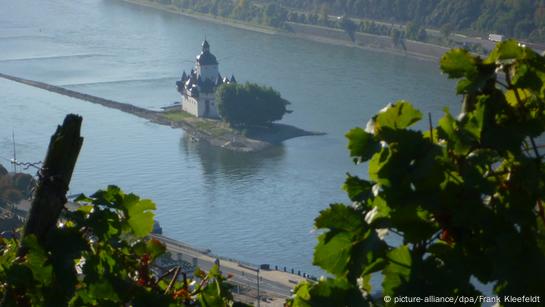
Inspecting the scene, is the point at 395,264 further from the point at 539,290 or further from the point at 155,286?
the point at 155,286

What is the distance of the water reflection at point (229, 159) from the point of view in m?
8.09

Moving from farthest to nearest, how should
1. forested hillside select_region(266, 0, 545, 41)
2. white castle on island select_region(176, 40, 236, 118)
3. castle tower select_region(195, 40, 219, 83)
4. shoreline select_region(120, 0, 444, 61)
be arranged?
forested hillside select_region(266, 0, 545, 41) → shoreline select_region(120, 0, 444, 61) → castle tower select_region(195, 40, 219, 83) → white castle on island select_region(176, 40, 236, 118)

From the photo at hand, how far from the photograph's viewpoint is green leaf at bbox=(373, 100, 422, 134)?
47cm

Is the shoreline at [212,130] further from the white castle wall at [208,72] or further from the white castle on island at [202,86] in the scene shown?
the white castle wall at [208,72]

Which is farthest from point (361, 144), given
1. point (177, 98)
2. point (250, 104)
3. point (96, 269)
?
point (177, 98)

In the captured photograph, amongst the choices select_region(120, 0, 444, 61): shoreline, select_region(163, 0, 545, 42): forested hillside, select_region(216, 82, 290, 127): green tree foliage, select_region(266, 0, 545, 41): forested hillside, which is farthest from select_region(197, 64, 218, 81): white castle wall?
select_region(266, 0, 545, 41): forested hillside

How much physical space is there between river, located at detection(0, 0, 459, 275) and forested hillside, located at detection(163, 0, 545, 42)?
42 centimetres

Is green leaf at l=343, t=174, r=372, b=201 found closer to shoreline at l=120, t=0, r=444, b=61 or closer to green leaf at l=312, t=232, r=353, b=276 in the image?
green leaf at l=312, t=232, r=353, b=276

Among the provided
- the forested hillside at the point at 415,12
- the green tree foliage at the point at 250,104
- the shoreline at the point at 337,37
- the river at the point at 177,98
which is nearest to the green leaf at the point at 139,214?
the river at the point at 177,98

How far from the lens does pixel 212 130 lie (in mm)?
9742

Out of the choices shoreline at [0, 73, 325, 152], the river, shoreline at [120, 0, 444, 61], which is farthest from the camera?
shoreline at [120, 0, 444, 61]

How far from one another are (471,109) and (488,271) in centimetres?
8

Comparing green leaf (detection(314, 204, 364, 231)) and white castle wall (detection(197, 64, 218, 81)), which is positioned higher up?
green leaf (detection(314, 204, 364, 231))

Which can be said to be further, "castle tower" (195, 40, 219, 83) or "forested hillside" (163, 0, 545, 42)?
"forested hillside" (163, 0, 545, 42)
